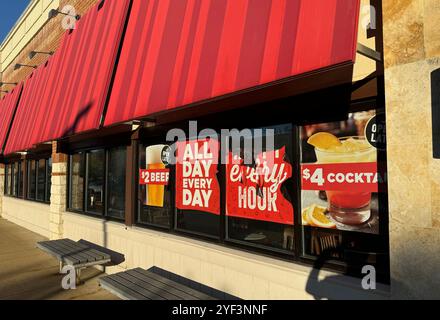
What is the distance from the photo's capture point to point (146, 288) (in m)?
4.93

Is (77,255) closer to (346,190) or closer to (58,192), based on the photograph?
(58,192)

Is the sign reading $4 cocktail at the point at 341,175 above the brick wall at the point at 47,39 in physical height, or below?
below

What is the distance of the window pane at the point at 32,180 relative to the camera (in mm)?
13344

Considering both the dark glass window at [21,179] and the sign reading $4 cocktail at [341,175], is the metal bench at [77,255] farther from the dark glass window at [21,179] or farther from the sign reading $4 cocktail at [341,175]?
the dark glass window at [21,179]

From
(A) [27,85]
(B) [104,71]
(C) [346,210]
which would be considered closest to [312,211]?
(C) [346,210]

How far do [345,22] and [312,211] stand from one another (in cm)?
204

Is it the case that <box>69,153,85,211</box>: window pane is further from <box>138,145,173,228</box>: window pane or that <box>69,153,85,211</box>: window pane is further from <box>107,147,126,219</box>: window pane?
<box>138,145,173,228</box>: window pane

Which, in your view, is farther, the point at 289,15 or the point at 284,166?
the point at 284,166

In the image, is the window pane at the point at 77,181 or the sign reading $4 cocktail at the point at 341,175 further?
the window pane at the point at 77,181

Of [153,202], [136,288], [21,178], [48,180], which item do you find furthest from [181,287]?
[21,178]

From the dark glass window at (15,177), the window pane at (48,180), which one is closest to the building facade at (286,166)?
the window pane at (48,180)

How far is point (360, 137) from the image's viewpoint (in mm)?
3744

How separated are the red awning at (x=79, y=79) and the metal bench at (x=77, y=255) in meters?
2.39
